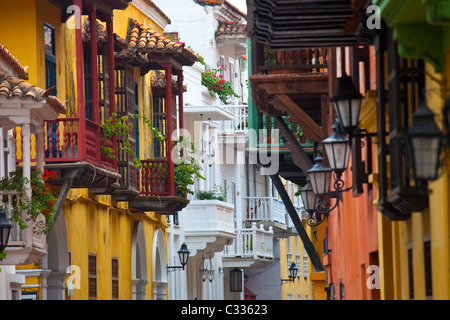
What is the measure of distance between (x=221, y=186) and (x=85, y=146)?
2085 centimetres

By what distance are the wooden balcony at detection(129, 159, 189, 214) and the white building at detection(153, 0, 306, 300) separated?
7.25 metres

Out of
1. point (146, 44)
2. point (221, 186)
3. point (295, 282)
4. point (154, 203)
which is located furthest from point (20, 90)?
point (295, 282)

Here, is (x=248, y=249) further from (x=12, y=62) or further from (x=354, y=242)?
(x=354, y=242)

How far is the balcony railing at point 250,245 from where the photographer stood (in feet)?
130

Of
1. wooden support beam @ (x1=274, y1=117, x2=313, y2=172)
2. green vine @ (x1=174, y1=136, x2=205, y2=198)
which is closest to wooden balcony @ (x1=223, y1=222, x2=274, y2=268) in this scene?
green vine @ (x1=174, y1=136, x2=205, y2=198)

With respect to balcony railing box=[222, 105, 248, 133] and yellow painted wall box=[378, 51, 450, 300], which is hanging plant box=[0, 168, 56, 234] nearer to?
yellow painted wall box=[378, 51, 450, 300]

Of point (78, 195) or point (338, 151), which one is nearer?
point (338, 151)

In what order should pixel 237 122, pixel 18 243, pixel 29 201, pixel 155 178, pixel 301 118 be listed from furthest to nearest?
1. pixel 237 122
2. pixel 155 178
3. pixel 301 118
4. pixel 18 243
5. pixel 29 201

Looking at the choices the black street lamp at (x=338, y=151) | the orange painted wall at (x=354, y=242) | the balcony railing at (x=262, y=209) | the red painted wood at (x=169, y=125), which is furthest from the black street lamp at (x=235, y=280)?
the black street lamp at (x=338, y=151)

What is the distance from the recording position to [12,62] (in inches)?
642

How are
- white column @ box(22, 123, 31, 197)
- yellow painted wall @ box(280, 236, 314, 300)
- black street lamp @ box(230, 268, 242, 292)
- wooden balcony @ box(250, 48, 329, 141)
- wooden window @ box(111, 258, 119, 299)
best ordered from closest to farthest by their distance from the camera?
white column @ box(22, 123, 31, 197), wooden balcony @ box(250, 48, 329, 141), wooden window @ box(111, 258, 119, 299), black street lamp @ box(230, 268, 242, 292), yellow painted wall @ box(280, 236, 314, 300)

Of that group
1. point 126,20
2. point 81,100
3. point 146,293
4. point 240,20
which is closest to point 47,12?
point 81,100

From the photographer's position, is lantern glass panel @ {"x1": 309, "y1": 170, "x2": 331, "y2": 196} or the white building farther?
the white building

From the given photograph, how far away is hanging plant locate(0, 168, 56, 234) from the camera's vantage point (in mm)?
14969
